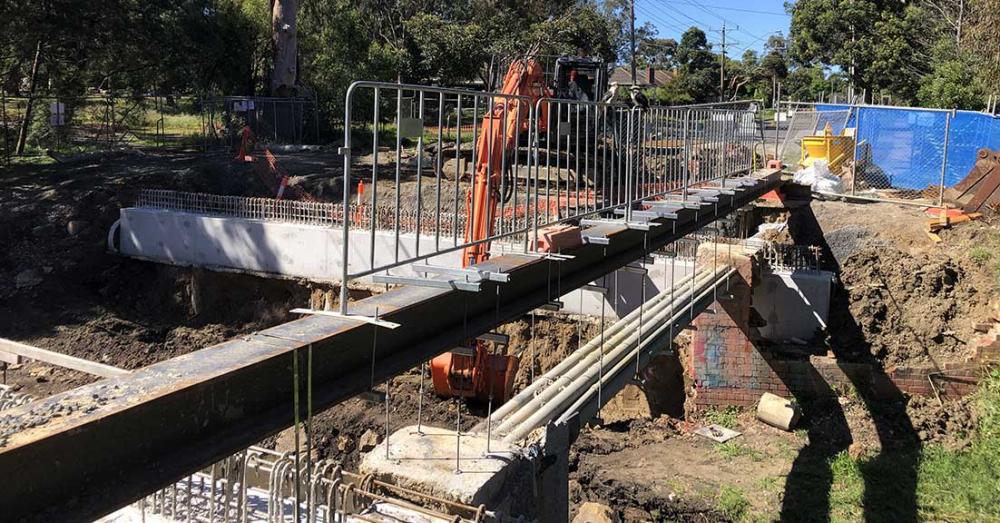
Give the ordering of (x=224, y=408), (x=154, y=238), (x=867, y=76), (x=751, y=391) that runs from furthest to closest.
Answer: (x=867, y=76) → (x=154, y=238) → (x=751, y=391) → (x=224, y=408)

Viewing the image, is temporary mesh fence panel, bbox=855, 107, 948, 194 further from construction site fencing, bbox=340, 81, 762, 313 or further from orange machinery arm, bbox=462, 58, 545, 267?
orange machinery arm, bbox=462, 58, 545, 267

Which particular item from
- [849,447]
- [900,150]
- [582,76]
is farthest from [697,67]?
[849,447]

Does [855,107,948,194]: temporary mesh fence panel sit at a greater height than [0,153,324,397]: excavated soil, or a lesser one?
greater

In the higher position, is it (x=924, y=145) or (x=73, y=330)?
(x=924, y=145)

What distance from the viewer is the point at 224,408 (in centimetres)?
279

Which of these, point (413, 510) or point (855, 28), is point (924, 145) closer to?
point (413, 510)

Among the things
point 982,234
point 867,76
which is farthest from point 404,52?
point 982,234

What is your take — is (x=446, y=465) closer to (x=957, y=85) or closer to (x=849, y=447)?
(x=849, y=447)

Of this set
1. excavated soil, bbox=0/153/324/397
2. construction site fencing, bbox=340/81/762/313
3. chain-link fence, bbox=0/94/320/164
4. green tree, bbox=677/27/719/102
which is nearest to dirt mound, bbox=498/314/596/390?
construction site fencing, bbox=340/81/762/313

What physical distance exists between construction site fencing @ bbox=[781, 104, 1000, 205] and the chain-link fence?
1824 centimetres

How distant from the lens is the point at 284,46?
27312 millimetres

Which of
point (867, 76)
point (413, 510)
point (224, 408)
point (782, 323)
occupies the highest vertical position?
point (867, 76)

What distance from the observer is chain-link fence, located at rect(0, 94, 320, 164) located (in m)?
26.6

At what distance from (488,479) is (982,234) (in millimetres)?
12852
